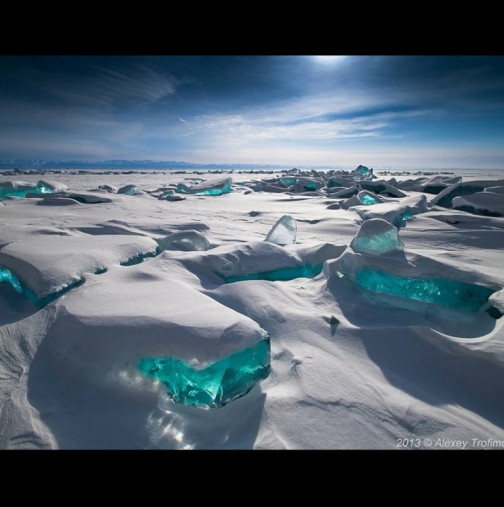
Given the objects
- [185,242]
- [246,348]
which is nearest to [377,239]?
[246,348]

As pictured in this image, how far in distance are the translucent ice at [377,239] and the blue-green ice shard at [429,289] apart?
25 cm

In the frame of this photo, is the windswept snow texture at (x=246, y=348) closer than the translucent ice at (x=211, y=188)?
Yes

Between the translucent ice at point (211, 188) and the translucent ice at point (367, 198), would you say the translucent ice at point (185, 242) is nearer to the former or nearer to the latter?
A: the translucent ice at point (367, 198)

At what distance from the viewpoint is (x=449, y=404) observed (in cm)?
103

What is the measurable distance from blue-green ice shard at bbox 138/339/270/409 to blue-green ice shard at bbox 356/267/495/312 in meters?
1.17

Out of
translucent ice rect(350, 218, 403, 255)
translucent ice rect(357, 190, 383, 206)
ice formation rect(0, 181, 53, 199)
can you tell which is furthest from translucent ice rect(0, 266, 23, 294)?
ice formation rect(0, 181, 53, 199)

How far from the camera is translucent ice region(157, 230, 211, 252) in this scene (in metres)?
2.42

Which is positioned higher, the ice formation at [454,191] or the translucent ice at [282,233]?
the ice formation at [454,191]

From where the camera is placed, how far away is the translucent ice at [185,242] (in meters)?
2.42

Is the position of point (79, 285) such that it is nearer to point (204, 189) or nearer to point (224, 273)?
point (224, 273)

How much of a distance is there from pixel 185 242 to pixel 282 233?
1011mm

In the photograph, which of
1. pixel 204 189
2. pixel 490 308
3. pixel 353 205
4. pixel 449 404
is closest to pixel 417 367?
pixel 449 404

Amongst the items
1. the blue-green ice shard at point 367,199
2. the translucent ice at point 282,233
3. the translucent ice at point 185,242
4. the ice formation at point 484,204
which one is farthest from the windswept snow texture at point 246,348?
the blue-green ice shard at point 367,199

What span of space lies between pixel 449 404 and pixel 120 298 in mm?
1481
